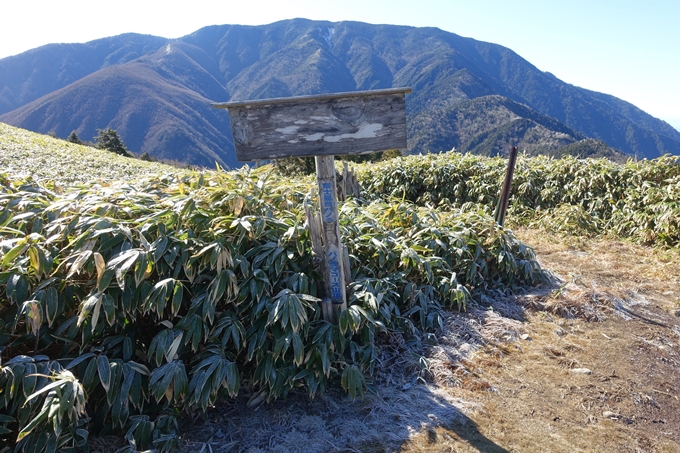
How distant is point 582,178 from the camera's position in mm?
7094

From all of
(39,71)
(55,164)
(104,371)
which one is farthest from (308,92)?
(104,371)

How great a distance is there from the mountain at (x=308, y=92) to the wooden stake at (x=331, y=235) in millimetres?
47291

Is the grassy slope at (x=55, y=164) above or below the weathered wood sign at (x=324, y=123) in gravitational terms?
below

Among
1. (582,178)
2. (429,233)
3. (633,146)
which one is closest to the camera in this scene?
(429,233)

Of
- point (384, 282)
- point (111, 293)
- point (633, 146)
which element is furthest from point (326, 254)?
point (633, 146)

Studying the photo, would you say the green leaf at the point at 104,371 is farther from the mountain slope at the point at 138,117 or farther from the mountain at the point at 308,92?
the mountain slope at the point at 138,117

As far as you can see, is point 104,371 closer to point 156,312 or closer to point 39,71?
point 156,312

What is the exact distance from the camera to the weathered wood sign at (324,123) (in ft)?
8.01

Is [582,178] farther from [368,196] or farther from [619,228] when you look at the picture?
[368,196]

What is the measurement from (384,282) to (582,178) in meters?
5.48

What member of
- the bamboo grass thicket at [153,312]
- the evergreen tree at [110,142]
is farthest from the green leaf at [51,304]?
the evergreen tree at [110,142]

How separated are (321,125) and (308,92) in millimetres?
161272

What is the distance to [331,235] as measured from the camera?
2656mm

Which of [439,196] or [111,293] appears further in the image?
[439,196]
